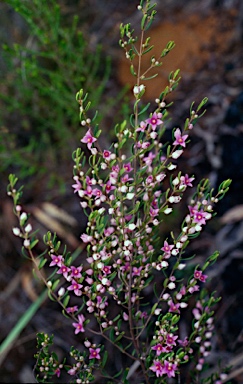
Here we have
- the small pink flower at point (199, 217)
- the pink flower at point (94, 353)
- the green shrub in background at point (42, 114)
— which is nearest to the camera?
the small pink flower at point (199, 217)

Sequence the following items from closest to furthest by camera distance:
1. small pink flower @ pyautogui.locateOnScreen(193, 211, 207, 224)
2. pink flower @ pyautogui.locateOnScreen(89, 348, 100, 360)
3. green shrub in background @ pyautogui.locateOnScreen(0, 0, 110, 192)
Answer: small pink flower @ pyautogui.locateOnScreen(193, 211, 207, 224) < pink flower @ pyautogui.locateOnScreen(89, 348, 100, 360) < green shrub in background @ pyautogui.locateOnScreen(0, 0, 110, 192)

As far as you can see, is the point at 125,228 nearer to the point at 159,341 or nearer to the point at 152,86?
the point at 159,341

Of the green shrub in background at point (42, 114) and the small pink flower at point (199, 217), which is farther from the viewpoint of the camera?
the green shrub in background at point (42, 114)

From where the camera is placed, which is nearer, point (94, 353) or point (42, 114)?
point (94, 353)

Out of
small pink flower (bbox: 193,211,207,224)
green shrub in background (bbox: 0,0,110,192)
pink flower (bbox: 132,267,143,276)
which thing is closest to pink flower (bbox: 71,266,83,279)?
pink flower (bbox: 132,267,143,276)

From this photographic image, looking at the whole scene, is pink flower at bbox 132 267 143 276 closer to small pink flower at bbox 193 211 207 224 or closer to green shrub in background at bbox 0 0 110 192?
small pink flower at bbox 193 211 207 224

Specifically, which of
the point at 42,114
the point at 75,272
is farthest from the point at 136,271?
the point at 42,114

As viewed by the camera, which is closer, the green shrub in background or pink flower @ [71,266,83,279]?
pink flower @ [71,266,83,279]

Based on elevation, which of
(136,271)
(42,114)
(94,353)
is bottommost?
(94,353)

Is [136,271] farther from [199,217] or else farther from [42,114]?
[42,114]

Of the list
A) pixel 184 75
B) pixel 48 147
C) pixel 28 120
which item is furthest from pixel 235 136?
pixel 28 120

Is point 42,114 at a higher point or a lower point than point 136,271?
higher

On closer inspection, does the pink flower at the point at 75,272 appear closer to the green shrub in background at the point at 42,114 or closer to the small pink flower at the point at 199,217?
the small pink flower at the point at 199,217

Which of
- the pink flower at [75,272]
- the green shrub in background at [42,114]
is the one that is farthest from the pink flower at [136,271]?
the green shrub in background at [42,114]
